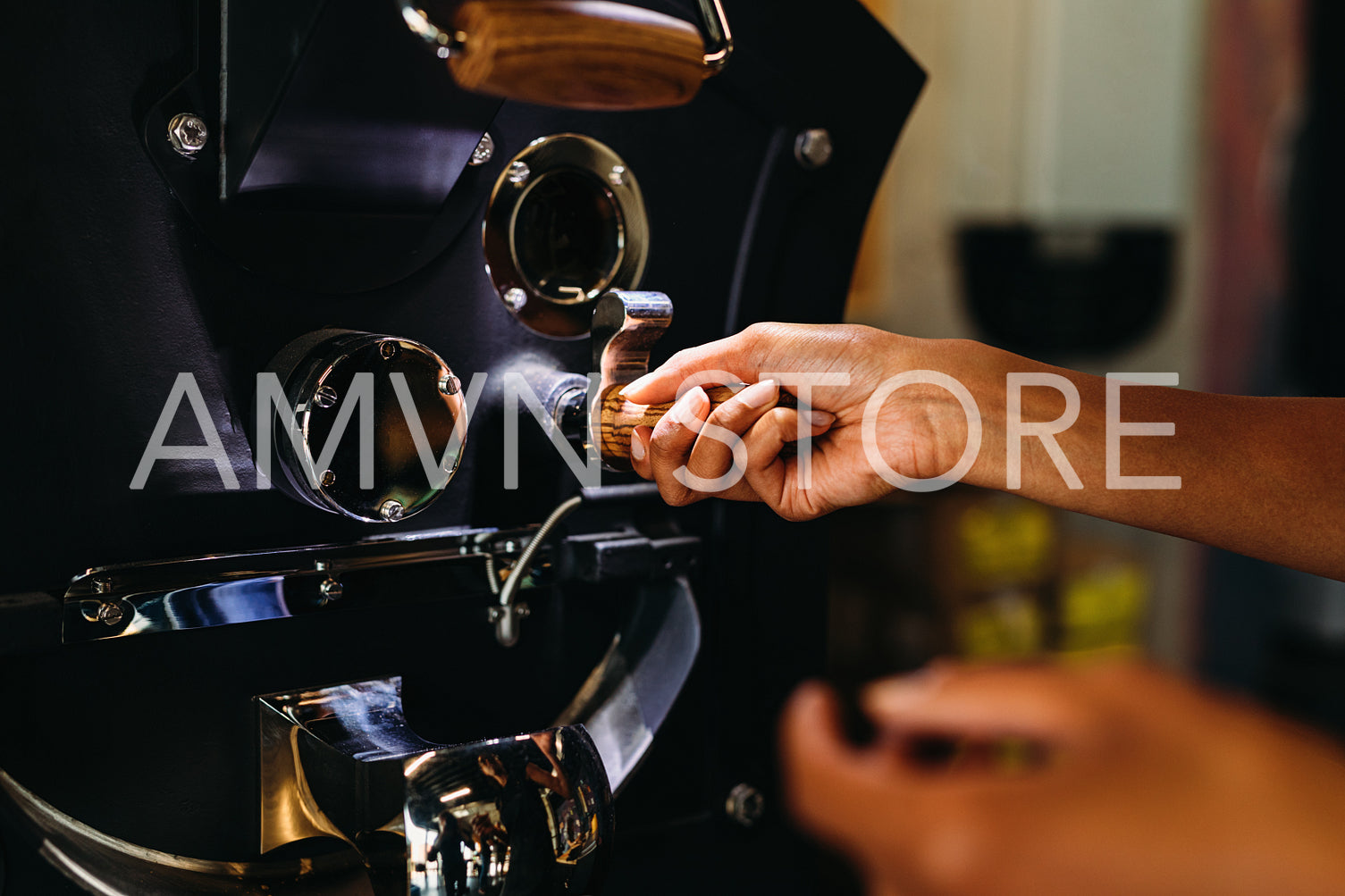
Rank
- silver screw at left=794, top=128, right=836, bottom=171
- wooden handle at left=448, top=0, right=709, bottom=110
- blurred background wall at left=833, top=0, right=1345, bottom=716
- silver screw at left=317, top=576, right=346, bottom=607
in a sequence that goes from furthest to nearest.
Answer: blurred background wall at left=833, top=0, right=1345, bottom=716
silver screw at left=794, top=128, right=836, bottom=171
silver screw at left=317, top=576, right=346, bottom=607
wooden handle at left=448, top=0, right=709, bottom=110

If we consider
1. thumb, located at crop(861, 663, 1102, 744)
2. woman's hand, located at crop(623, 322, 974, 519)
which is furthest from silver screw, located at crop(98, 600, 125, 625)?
thumb, located at crop(861, 663, 1102, 744)

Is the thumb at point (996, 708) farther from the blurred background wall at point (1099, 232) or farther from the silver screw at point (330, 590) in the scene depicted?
the silver screw at point (330, 590)

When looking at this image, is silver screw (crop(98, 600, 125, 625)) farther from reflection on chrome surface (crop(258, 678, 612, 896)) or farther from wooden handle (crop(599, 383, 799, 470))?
wooden handle (crop(599, 383, 799, 470))

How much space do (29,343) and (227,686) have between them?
154 millimetres

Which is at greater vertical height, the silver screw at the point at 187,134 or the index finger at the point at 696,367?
the silver screw at the point at 187,134

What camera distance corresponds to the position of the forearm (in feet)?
1.75

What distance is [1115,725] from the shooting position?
1134 millimetres

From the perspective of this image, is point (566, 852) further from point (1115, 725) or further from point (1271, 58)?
point (1271, 58)

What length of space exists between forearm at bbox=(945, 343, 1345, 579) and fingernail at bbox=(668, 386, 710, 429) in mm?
147

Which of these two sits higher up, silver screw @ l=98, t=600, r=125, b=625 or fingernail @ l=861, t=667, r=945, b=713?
silver screw @ l=98, t=600, r=125, b=625

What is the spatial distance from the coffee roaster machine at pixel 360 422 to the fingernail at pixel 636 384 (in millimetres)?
10

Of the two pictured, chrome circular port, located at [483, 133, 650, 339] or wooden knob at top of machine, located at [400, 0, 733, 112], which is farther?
chrome circular port, located at [483, 133, 650, 339]

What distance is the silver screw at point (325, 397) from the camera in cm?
40

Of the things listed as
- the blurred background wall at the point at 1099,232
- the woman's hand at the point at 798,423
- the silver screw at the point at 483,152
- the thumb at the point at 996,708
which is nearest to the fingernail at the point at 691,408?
the woman's hand at the point at 798,423
